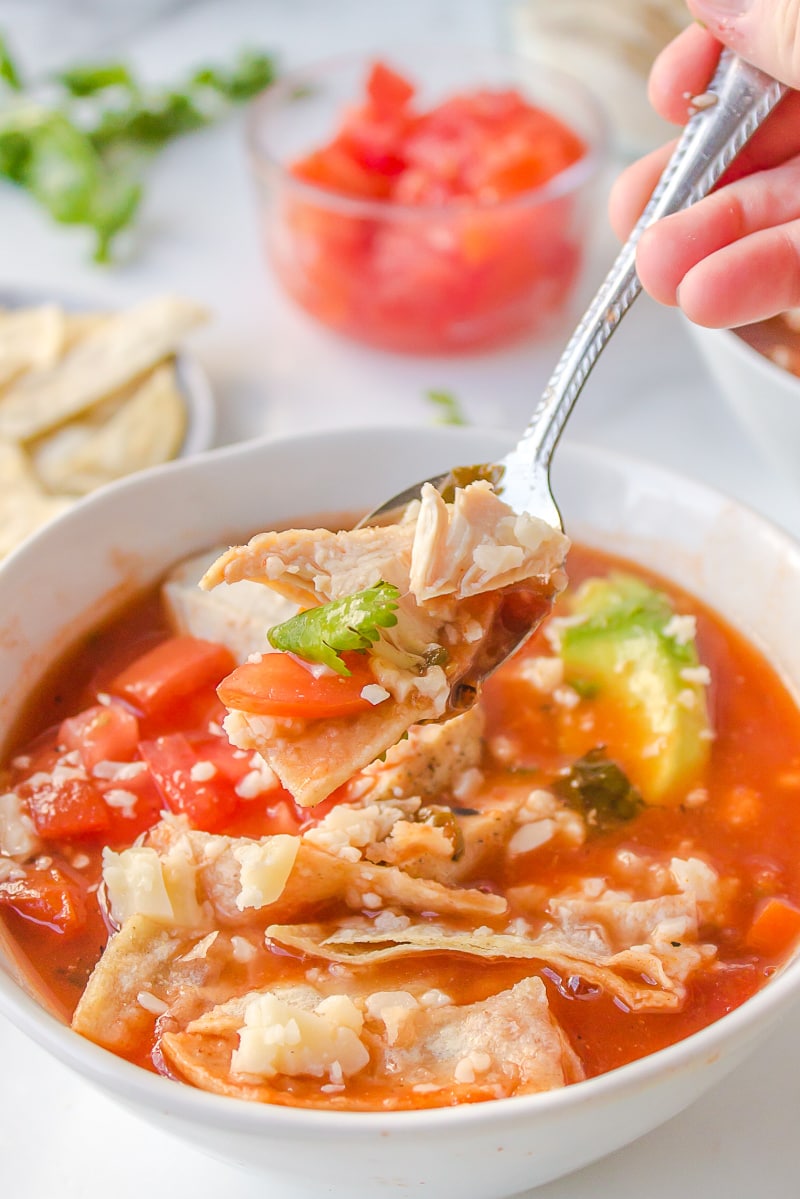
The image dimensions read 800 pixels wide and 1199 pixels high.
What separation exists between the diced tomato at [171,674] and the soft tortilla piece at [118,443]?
2.72 ft

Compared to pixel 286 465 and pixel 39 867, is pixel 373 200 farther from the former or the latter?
pixel 39 867

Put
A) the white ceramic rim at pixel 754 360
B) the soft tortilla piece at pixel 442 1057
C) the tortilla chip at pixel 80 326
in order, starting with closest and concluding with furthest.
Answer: the soft tortilla piece at pixel 442 1057 < the white ceramic rim at pixel 754 360 < the tortilla chip at pixel 80 326

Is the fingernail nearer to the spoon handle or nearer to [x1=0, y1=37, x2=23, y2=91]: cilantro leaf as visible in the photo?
the spoon handle

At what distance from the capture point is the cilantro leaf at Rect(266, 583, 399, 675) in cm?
172

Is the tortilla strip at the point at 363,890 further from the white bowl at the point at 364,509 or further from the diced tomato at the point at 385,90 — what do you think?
the diced tomato at the point at 385,90

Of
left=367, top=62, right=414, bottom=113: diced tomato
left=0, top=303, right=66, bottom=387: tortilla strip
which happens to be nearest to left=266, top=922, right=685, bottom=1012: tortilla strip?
left=0, top=303, right=66, bottom=387: tortilla strip

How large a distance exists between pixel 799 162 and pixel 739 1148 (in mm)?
1646

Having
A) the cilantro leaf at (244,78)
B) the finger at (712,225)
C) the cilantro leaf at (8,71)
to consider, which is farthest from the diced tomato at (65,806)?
the cilantro leaf at (244,78)

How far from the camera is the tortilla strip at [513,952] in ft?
6.09

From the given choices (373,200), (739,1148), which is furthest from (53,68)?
(739,1148)

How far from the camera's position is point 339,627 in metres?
1.75

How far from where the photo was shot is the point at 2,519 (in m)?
2.97

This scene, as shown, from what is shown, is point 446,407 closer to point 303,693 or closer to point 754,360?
point 754,360

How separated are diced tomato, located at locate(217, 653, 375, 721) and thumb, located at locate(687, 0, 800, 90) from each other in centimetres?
113
